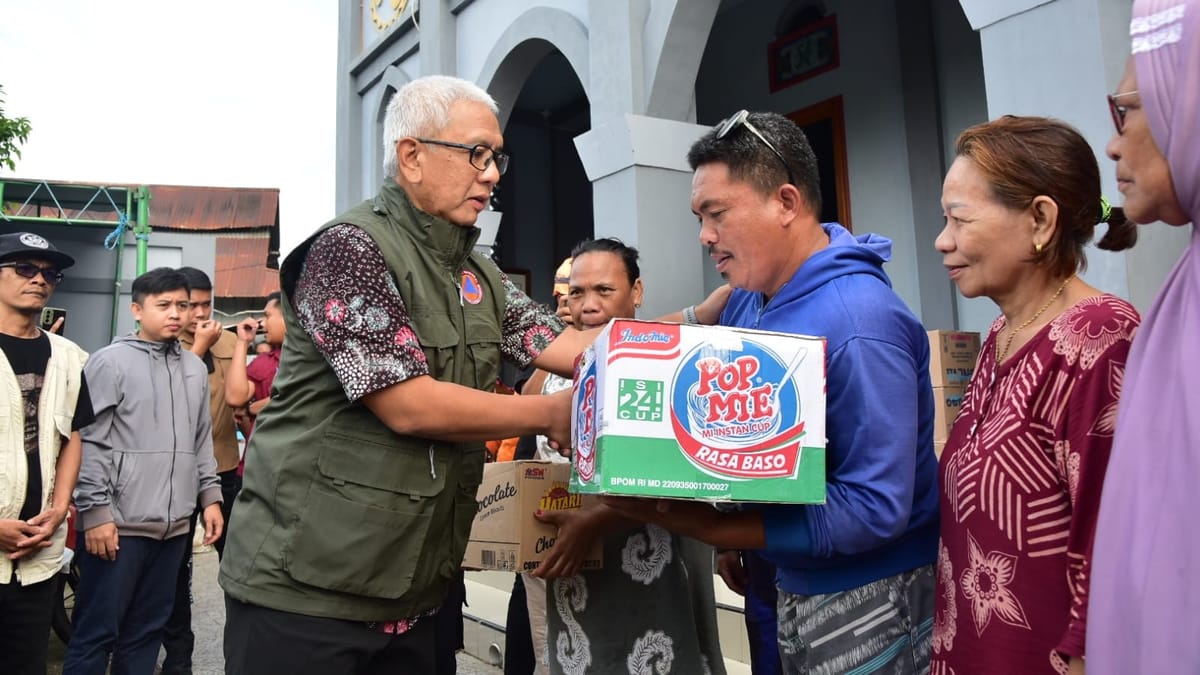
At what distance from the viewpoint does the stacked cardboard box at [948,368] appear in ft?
12.1

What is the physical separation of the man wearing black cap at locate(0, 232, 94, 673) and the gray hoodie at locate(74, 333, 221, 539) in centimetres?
31

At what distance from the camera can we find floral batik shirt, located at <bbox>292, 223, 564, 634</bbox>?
5.68 ft

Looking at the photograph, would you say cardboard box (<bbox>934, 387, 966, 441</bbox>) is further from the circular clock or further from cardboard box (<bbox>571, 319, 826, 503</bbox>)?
the circular clock

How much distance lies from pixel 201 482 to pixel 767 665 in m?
3.29

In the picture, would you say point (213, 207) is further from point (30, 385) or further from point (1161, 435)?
point (1161, 435)

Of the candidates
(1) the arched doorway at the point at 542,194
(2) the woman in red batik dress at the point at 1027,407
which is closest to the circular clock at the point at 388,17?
(1) the arched doorway at the point at 542,194

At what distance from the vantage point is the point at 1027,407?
1.44 meters

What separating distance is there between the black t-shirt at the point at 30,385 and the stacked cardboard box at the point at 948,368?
381cm

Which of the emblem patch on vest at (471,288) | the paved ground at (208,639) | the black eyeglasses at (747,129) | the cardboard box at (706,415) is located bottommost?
the paved ground at (208,639)

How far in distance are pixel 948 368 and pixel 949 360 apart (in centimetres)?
5

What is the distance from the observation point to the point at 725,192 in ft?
5.91

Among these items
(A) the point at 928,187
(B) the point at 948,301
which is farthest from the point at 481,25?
(B) the point at 948,301

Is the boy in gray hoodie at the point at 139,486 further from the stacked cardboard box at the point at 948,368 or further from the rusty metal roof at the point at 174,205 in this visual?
the rusty metal roof at the point at 174,205

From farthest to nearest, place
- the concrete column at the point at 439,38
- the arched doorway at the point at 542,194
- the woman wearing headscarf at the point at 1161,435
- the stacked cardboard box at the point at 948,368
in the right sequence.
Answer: the arched doorway at the point at 542,194 → the concrete column at the point at 439,38 → the stacked cardboard box at the point at 948,368 → the woman wearing headscarf at the point at 1161,435
